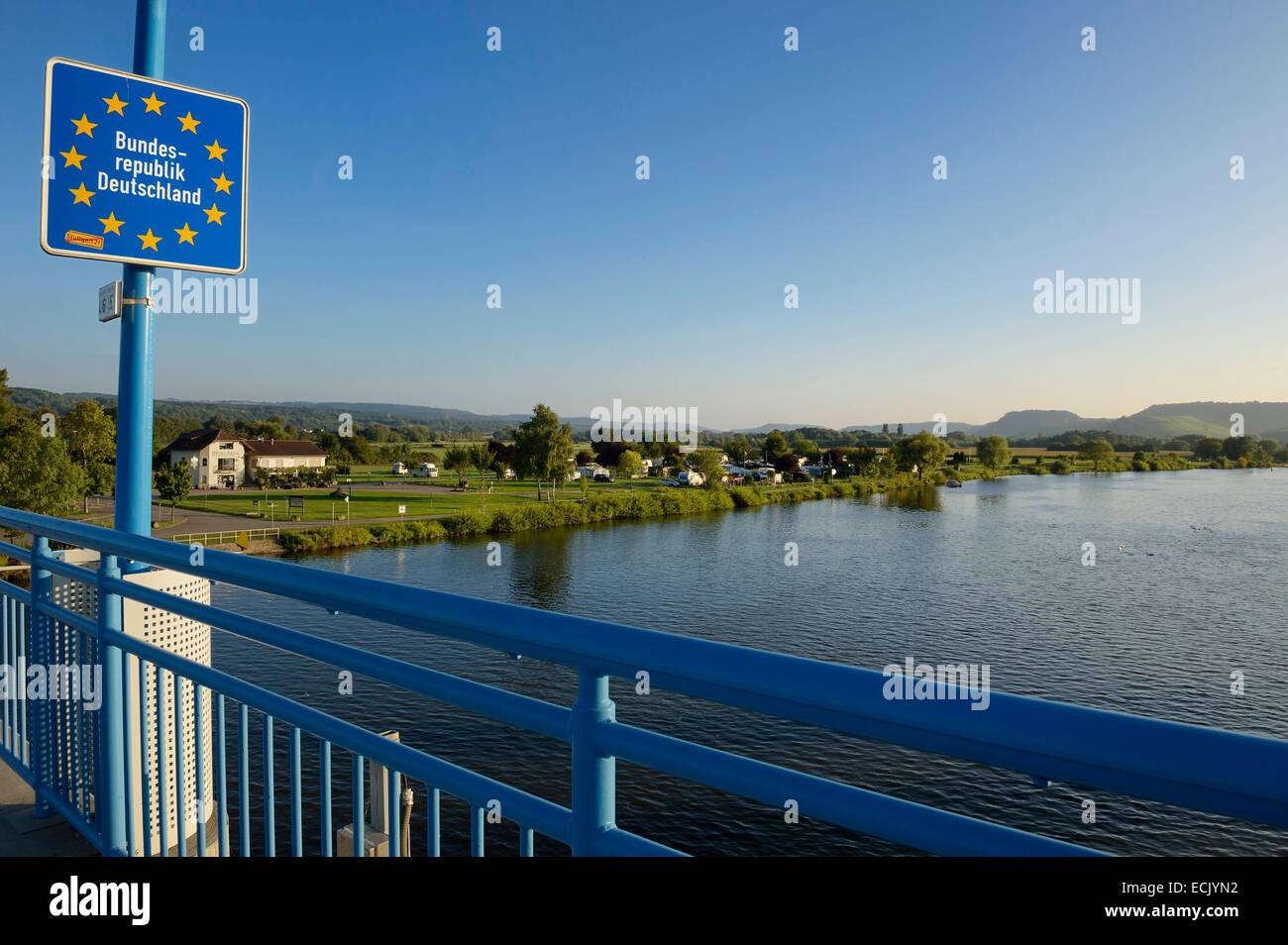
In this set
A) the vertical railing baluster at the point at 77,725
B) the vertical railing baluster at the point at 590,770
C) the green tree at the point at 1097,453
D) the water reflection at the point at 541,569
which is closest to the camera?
the vertical railing baluster at the point at 590,770

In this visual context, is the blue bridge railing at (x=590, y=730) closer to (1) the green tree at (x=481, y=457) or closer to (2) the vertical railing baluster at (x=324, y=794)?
(2) the vertical railing baluster at (x=324, y=794)

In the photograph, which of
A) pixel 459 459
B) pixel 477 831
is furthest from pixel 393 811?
pixel 459 459

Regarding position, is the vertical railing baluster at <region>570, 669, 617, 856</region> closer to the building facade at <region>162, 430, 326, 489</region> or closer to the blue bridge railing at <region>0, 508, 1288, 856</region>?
the blue bridge railing at <region>0, 508, 1288, 856</region>

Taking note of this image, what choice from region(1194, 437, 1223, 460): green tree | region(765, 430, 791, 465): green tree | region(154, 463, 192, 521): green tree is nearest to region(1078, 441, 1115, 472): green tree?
region(1194, 437, 1223, 460): green tree

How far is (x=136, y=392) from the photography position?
4.27 metres

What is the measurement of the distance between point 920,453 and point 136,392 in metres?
115

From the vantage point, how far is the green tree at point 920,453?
370 ft

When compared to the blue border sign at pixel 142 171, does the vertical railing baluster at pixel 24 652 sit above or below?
below

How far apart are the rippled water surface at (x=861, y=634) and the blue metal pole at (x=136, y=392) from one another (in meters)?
3.38

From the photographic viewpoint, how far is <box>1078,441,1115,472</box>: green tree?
453 ft

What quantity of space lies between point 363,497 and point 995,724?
72.3 m

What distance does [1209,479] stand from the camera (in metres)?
126
